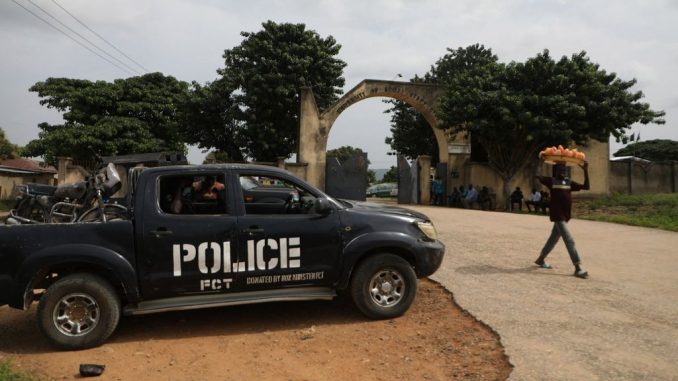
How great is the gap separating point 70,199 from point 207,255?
2.64 m

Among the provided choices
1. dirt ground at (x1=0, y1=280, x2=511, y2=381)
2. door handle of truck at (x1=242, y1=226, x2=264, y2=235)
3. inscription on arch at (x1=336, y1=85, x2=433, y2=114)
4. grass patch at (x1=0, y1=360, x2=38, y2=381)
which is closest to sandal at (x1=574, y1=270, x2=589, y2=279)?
dirt ground at (x1=0, y1=280, x2=511, y2=381)

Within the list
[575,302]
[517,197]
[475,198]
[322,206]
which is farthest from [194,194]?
[517,197]

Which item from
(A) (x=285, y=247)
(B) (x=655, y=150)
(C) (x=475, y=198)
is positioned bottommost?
(A) (x=285, y=247)

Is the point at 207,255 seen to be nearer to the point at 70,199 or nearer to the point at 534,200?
the point at 70,199

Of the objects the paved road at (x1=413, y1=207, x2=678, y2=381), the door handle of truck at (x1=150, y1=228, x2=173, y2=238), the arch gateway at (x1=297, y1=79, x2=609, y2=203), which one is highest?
the arch gateway at (x1=297, y1=79, x2=609, y2=203)

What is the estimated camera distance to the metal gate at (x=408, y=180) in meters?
23.2

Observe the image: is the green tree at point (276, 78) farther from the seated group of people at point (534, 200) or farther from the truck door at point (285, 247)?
the truck door at point (285, 247)

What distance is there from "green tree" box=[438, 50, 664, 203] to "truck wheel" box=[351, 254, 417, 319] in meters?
15.4

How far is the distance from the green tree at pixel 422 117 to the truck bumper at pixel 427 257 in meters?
27.3

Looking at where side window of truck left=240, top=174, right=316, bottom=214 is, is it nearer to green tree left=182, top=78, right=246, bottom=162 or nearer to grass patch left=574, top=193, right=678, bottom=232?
grass patch left=574, top=193, right=678, bottom=232

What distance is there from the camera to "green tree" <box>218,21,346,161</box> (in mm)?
25672

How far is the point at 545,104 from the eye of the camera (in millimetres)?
19297

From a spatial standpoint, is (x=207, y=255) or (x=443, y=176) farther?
(x=443, y=176)

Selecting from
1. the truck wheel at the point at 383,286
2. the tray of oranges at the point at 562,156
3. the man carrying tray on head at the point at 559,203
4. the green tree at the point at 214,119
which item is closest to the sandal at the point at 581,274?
the man carrying tray on head at the point at 559,203
